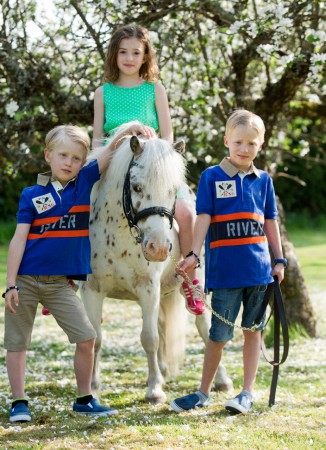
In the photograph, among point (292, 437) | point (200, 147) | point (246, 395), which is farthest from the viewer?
point (200, 147)

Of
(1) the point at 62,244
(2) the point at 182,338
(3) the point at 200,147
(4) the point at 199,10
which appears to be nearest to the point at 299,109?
(3) the point at 200,147

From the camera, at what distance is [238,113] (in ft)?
16.0

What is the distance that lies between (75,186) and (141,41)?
1272mm

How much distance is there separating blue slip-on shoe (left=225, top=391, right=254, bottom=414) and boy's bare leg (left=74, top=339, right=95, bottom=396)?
0.91 meters

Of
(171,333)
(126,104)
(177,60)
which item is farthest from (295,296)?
(126,104)

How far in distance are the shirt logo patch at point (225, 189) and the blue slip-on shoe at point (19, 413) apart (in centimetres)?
179

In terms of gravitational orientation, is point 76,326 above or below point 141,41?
below

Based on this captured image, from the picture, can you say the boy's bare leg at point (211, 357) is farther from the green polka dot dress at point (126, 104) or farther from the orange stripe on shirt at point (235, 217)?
the green polka dot dress at point (126, 104)

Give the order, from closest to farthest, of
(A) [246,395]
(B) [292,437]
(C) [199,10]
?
(B) [292,437] < (A) [246,395] < (C) [199,10]

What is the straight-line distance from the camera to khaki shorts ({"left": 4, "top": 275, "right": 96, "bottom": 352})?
471cm

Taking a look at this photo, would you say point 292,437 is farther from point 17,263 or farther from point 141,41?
point 141,41

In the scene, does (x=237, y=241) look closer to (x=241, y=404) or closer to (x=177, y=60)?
(x=241, y=404)

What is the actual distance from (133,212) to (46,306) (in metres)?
0.82

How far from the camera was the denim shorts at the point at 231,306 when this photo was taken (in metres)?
4.87
